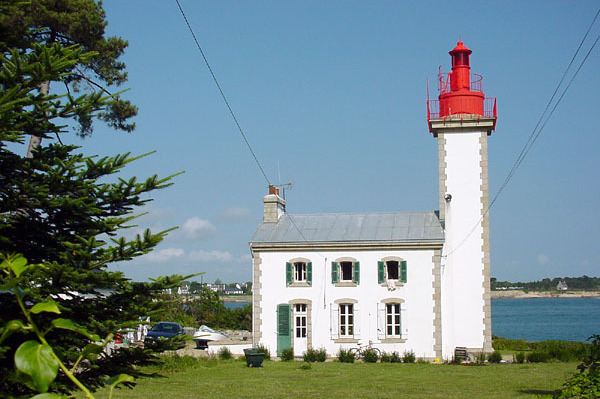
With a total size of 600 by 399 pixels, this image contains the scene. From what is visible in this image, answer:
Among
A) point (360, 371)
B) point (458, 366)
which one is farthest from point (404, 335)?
point (360, 371)

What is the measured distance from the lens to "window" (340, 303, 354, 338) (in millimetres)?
26938

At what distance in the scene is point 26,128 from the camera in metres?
5.05

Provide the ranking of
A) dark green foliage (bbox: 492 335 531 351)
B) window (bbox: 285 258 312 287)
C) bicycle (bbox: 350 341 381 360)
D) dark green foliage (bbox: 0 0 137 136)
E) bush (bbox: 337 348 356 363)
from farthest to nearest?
dark green foliage (bbox: 492 335 531 351) < window (bbox: 285 258 312 287) < bicycle (bbox: 350 341 381 360) < bush (bbox: 337 348 356 363) < dark green foliage (bbox: 0 0 137 136)

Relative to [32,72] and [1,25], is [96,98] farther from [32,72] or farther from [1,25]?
[1,25]

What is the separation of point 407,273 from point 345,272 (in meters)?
2.49

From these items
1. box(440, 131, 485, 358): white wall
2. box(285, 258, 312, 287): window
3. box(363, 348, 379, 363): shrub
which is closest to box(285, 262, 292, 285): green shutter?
box(285, 258, 312, 287): window

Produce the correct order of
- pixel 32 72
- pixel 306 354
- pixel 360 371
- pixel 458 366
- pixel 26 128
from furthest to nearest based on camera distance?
pixel 306 354 → pixel 458 366 → pixel 360 371 → pixel 26 128 → pixel 32 72

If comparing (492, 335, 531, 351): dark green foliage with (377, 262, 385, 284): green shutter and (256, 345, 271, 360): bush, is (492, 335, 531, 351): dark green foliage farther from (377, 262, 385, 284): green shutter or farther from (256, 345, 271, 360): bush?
(256, 345, 271, 360): bush

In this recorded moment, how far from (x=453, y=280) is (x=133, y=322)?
904 inches

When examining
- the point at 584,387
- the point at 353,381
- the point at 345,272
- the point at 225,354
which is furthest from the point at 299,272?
the point at 584,387

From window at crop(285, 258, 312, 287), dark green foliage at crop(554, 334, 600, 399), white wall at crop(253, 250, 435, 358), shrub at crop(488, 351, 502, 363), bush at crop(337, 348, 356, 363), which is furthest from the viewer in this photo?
window at crop(285, 258, 312, 287)

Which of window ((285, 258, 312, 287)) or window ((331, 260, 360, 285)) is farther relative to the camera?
window ((285, 258, 312, 287))

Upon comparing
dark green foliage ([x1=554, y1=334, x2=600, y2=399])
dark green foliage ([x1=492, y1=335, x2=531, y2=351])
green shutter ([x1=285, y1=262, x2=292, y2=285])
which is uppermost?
green shutter ([x1=285, y1=262, x2=292, y2=285])

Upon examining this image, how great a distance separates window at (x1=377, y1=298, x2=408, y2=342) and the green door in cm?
352
